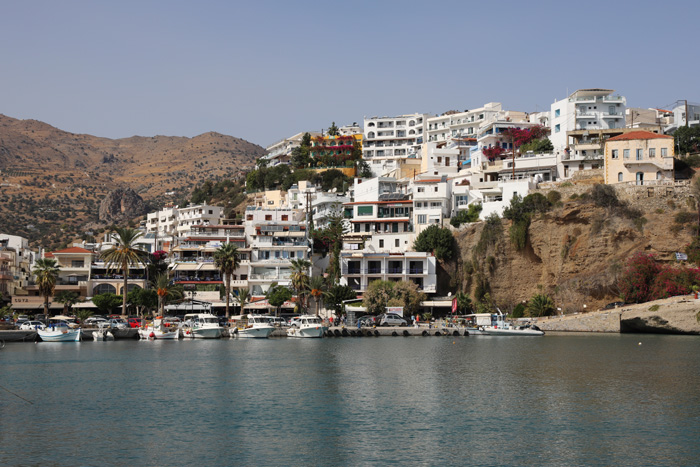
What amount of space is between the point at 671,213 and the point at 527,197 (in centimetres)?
1528

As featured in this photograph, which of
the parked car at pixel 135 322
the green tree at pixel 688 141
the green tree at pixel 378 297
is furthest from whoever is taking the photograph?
the green tree at pixel 688 141

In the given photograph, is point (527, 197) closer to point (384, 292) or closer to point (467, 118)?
point (384, 292)

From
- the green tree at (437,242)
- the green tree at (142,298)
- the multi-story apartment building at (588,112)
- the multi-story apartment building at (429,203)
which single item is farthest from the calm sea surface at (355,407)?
the multi-story apartment building at (588,112)

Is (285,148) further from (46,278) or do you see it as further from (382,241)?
(46,278)

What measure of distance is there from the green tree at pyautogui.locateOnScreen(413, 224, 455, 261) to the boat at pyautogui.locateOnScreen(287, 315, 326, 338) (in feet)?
61.4

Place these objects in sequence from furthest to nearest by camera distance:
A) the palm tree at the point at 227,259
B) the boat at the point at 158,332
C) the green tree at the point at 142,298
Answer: the green tree at the point at 142,298
the palm tree at the point at 227,259
the boat at the point at 158,332

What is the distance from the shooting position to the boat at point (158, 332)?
240ft

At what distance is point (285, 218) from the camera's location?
103312mm

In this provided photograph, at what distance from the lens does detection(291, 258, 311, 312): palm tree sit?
82688 mm

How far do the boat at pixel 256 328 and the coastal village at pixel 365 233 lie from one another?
657 cm

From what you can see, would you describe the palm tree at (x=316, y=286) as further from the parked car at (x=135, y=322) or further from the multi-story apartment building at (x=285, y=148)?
the multi-story apartment building at (x=285, y=148)

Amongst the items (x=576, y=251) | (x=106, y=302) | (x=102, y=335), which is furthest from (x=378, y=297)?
(x=106, y=302)

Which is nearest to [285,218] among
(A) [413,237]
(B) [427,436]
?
(A) [413,237]

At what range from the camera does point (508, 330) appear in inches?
2977
